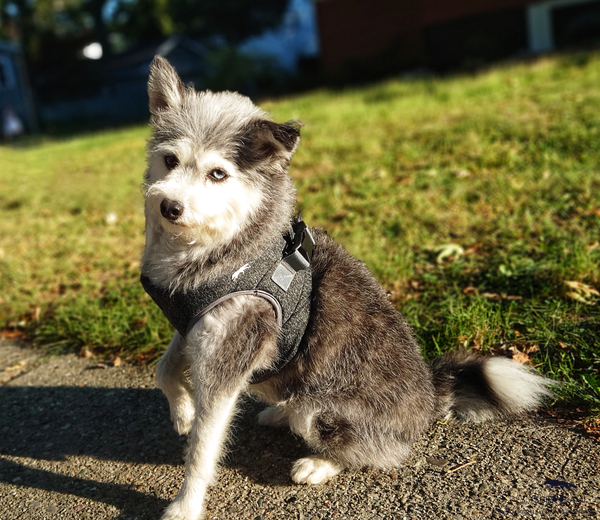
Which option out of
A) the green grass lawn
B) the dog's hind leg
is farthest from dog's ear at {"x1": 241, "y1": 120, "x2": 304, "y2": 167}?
the green grass lawn

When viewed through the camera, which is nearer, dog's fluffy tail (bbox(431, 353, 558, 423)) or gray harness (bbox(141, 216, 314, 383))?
gray harness (bbox(141, 216, 314, 383))

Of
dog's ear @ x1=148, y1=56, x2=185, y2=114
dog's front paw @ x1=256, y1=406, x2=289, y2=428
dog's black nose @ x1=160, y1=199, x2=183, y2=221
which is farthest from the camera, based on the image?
dog's front paw @ x1=256, y1=406, x2=289, y2=428

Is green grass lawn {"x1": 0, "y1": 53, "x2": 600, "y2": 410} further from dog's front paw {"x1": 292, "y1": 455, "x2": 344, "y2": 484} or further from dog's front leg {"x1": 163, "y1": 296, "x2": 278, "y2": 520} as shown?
dog's front leg {"x1": 163, "y1": 296, "x2": 278, "y2": 520}

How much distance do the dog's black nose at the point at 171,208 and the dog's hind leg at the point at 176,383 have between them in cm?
80

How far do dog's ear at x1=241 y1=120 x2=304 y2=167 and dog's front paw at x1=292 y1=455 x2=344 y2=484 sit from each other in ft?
4.66

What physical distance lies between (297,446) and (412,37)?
2069 centimetres

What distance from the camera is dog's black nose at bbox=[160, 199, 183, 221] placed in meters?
2.27

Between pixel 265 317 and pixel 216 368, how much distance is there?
304 millimetres

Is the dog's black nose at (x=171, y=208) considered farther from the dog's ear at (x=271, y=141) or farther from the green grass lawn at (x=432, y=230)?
the green grass lawn at (x=432, y=230)

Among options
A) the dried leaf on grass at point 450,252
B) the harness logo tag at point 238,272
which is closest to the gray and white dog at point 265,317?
the harness logo tag at point 238,272

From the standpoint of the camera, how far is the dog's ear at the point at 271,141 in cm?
234

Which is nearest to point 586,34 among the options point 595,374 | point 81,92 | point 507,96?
point 507,96

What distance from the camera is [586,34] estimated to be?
18891 mm

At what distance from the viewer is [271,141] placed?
2.41m
